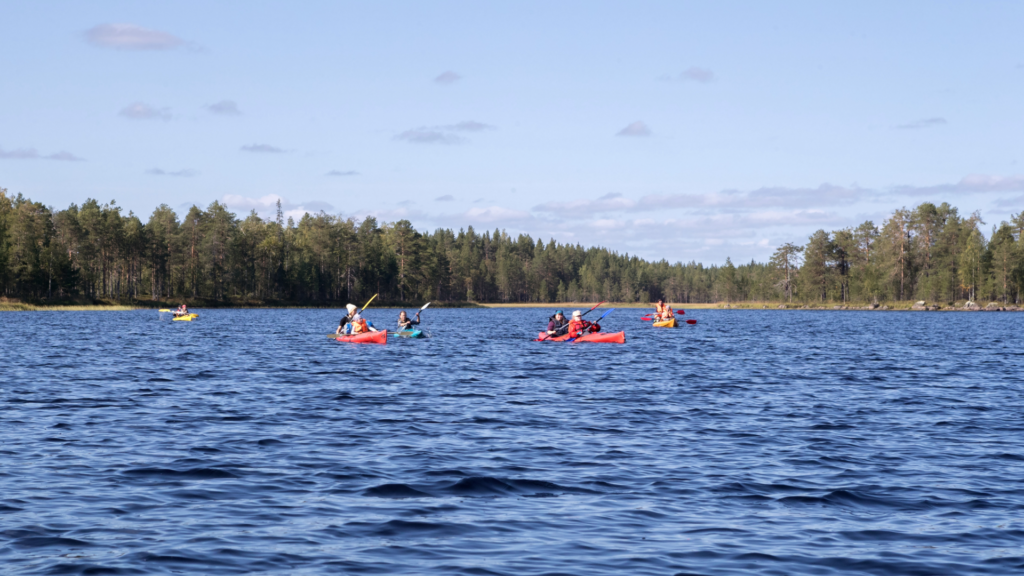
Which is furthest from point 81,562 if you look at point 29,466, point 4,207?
point 4,207

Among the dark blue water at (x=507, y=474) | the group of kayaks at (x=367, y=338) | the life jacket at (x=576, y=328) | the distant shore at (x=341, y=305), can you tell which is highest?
the distant shore at (x=341, y=305)

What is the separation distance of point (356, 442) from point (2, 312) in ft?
276

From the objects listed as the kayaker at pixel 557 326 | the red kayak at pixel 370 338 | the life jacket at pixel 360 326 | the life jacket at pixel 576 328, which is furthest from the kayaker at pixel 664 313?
the red kayak at pixel 370 338

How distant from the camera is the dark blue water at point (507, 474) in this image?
816 centimetres

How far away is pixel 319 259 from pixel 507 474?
122098 millimetres

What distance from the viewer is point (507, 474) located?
11.6m

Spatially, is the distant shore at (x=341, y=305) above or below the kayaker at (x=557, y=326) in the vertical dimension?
above

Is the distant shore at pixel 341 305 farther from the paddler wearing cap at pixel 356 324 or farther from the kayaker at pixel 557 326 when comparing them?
the kayaker at pixel 557 326

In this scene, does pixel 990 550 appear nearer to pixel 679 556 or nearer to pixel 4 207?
pixel 679 556

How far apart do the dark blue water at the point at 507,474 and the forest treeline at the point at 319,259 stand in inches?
3148

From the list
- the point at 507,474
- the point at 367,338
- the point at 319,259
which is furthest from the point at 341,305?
the point at 507,474

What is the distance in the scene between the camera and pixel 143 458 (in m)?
12.6

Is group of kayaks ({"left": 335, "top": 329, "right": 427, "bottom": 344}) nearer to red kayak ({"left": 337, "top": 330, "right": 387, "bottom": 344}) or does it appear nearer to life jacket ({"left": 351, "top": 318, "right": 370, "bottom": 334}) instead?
red kayak ({"left": 337, "top": 330, "right": 387, "bottom": 344})

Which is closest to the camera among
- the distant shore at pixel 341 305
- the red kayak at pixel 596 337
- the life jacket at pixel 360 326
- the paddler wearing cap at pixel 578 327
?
the red kayak at pixel 596 337
